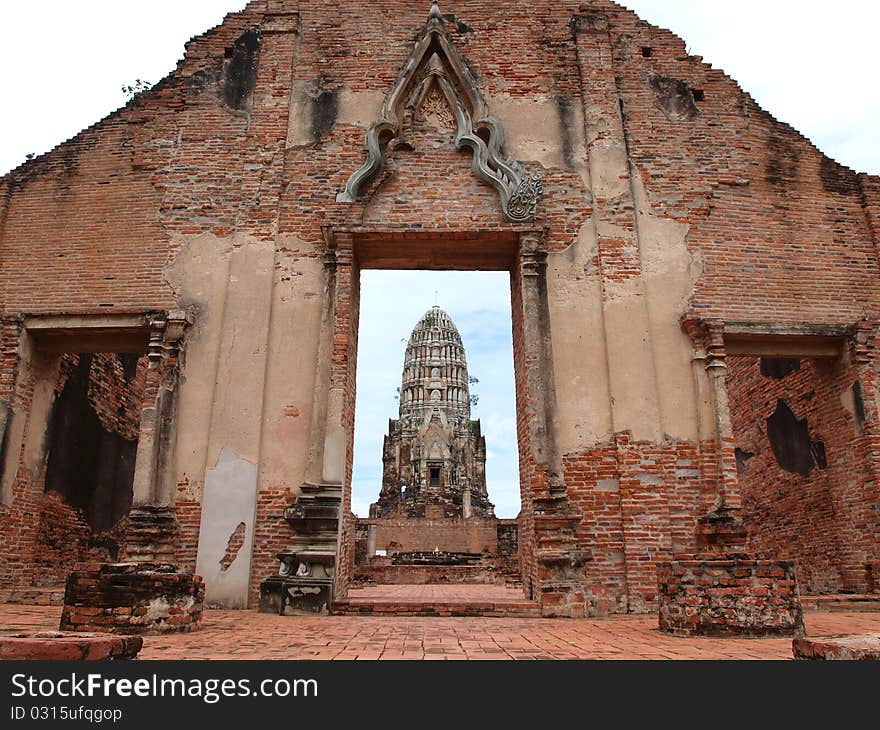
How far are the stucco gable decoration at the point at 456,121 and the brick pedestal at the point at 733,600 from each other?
18.4 feet

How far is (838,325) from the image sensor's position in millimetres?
9523

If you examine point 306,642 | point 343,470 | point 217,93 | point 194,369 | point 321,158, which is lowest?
point 306,642

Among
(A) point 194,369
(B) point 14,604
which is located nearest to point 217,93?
(A) point 194,369

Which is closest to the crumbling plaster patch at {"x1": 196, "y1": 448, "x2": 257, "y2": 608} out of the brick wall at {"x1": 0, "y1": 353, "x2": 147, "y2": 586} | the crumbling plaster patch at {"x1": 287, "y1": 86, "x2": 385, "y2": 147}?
the brick wall at {"x1": 0, "y1": 353, "x2": 147, "y2": 586}

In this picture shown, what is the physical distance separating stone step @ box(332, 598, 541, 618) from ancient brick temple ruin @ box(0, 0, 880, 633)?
0.23 meters

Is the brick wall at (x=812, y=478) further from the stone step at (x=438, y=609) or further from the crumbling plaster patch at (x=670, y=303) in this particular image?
the stone step at (x=438, y=609)

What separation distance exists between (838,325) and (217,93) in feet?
32.5

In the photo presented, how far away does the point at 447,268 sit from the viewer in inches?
422

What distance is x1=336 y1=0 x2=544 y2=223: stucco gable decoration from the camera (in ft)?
32.3

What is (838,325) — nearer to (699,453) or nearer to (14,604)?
(699,453)

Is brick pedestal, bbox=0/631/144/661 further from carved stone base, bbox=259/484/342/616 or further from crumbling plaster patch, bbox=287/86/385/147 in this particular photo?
crumbling plaster patch, bbox=287/86/385/147

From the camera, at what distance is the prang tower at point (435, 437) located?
4150 cm

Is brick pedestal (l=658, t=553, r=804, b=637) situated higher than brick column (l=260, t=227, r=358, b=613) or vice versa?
brick column (l=260, t=227, r=358, b=613)

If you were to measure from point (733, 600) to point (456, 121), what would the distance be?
7.94 metres
